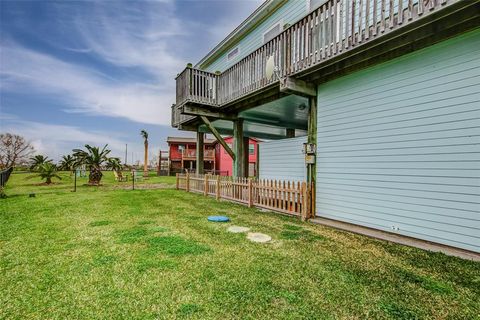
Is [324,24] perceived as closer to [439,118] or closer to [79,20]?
[439,118]

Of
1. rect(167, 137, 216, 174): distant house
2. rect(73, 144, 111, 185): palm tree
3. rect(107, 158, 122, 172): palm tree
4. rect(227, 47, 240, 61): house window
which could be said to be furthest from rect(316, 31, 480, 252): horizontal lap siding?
rect(167, 137, 216, 174): distant house

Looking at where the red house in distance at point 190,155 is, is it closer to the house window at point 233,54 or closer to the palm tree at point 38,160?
the palm tree at point 38,160

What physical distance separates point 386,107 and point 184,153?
2644cm

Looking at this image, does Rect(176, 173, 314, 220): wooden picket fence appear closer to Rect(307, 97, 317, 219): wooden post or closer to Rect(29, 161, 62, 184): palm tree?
Rect(307, 97, 317, 219): wooden post

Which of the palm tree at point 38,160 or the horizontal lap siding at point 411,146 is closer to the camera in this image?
the horizontal lap siding at point 411,146

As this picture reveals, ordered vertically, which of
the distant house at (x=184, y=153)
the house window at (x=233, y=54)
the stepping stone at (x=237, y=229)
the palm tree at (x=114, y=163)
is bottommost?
the stepping stone at (x=237, y=229)

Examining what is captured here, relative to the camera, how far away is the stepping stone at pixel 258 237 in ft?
13.7

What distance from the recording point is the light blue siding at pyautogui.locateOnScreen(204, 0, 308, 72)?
23.2 feet

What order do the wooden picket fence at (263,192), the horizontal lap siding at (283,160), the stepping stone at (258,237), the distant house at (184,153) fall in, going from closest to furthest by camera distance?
the stepping stone at (258,237)
the wooden picket fence at (263,192)
the horizontal lap siding at (283,160)
the distant house at (184,153)

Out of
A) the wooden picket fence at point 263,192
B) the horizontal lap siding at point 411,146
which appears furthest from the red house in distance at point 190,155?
the horizontal lap siding at point 411,146

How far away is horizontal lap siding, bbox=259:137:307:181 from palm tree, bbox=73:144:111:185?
40.6ft

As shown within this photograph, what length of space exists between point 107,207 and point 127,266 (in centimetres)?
511

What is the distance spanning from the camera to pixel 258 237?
14.2ft

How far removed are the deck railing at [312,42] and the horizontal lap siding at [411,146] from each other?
872mm
